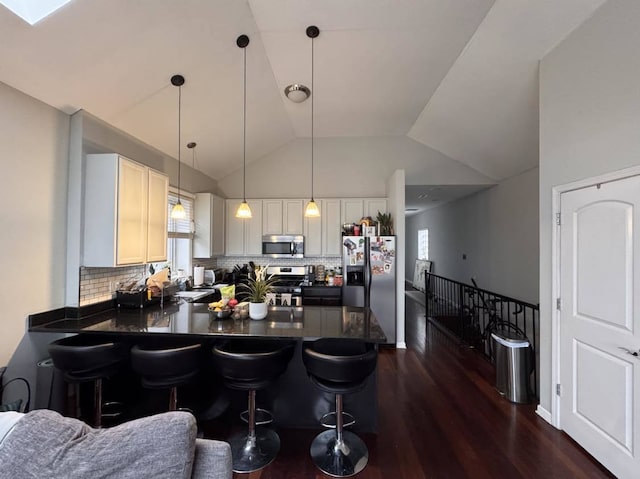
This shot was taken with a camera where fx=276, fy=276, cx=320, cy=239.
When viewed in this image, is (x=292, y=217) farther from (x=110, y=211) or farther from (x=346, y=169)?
(x=110, y=211)

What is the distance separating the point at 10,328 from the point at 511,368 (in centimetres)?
437

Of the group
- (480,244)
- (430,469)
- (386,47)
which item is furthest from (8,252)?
(480,244)

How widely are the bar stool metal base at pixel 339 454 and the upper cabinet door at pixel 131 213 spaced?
232 cm

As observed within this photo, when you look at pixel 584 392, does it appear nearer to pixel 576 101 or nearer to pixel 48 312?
pixel 576 101

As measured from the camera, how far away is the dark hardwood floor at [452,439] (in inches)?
74.9

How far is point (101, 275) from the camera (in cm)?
275

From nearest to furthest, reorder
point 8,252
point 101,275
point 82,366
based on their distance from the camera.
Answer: point 82,366 < point 8,252 < point 101,275

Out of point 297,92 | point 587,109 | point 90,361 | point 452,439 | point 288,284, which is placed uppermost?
point 297,92

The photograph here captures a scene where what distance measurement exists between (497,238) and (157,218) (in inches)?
221

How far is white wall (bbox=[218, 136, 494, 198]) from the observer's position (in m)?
5.14

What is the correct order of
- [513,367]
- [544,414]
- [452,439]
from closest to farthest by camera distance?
1. [452,439]
2. [544,414]
3. [513,367]

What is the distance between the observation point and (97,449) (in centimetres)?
90

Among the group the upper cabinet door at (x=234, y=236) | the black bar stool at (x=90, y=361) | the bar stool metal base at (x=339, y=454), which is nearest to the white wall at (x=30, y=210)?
the black bar stool at (x=90, y=361)

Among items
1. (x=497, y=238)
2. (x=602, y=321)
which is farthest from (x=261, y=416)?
(x=497, y=238)
